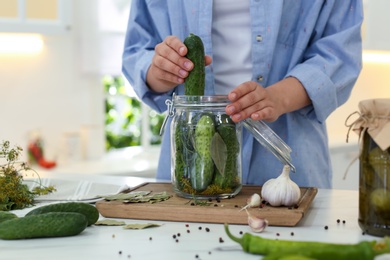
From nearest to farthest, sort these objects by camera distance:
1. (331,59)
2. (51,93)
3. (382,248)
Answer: (382,248)
(331,59)
(51,93)

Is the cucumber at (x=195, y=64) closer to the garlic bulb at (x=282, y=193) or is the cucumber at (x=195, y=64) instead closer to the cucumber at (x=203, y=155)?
the cucumber at (x=203, y=155)

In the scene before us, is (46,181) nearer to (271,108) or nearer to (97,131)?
(271,108)

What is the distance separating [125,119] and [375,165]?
3372 millimetres

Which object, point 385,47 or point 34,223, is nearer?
point 34,223

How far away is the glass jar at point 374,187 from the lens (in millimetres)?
1178

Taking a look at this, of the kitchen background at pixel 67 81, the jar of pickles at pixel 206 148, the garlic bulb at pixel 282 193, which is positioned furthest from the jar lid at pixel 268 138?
the kitchen background at pixel 67 81

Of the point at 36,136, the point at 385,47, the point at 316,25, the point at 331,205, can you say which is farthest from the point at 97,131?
the point at 331,205

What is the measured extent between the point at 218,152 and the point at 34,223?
0.40 metres

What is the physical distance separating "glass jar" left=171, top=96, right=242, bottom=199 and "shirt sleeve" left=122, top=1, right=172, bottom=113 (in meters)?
0.38

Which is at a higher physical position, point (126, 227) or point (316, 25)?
point (316, 25)

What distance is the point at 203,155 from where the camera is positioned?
143 cm

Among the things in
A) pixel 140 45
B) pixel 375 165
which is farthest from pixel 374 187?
pixel 140 45

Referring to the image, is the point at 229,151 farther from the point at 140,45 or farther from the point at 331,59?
the point at 140,45

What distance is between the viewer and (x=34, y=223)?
48.0 inches
